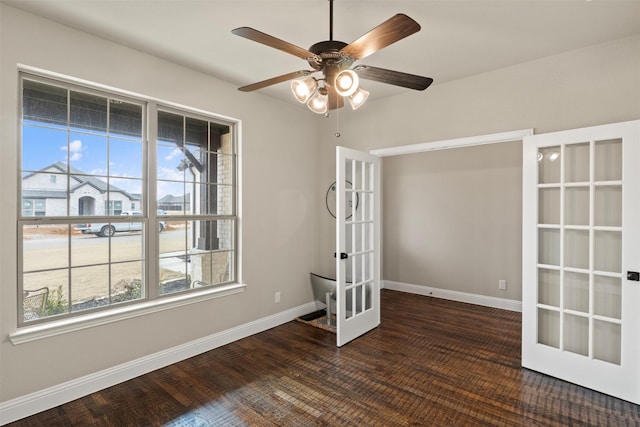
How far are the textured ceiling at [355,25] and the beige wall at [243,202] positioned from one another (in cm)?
17

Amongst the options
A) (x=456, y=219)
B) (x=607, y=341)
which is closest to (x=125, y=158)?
(x=607, y=341)

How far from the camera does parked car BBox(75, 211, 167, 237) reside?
2.63 metres

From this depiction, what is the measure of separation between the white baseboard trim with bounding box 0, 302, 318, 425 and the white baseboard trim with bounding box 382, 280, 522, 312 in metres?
2.57

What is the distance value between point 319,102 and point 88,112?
6.14 ft

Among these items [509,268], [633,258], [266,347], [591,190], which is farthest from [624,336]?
[266,347]

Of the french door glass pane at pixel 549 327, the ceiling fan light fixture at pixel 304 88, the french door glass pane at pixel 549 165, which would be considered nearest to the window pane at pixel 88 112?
the ceiling fan light fixture at pixel 304 88

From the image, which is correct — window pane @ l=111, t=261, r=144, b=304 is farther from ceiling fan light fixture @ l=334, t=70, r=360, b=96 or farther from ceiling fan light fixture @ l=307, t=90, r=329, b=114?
ceiling fan light fixture @ l=334, t=70, r=360, b=96

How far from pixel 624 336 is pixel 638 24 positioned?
229 cm

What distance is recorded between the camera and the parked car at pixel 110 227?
263 centimetres

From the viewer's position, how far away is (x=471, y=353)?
3.20m

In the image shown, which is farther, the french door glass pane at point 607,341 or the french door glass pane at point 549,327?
the french door glass pane at point 549,327

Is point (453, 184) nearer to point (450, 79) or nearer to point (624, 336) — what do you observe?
point (450, 79)

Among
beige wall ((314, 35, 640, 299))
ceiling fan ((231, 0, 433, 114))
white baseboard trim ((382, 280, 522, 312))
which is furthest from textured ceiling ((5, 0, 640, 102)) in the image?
white baseboard trim ((382, 280, 522, 312))

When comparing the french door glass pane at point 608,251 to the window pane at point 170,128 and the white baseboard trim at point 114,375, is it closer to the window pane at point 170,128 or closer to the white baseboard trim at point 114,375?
the white baseboard trim at point 114,375
